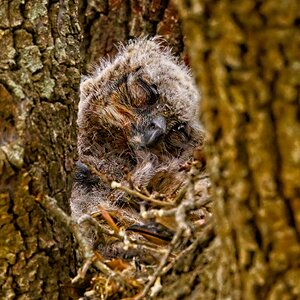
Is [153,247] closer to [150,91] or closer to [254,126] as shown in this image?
[254,126]

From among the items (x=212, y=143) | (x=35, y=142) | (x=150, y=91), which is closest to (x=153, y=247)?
(x=35, y=142)

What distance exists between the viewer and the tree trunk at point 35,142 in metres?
1.68

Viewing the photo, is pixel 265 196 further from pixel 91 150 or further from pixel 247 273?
pixel 91 150

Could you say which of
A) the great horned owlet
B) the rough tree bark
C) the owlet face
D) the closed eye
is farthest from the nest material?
the closed eye

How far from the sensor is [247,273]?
1057 mm

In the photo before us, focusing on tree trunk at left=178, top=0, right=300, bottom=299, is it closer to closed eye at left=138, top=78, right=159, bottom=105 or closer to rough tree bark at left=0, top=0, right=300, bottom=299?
rough tree bark at left=0, top=0, right=300, bottom=299

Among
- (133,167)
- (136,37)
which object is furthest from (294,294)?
(136,37)

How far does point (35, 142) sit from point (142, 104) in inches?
49.2

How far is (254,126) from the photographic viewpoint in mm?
947

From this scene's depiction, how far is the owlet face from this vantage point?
2.87m

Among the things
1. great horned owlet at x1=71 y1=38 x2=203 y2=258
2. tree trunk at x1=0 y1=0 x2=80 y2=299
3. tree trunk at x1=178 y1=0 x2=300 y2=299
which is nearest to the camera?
tree trunk at x1=178 y1=0 x2=300 y2=299

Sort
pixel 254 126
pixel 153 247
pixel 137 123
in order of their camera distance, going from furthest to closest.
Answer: pixel 137 123 → pixel 153 247 → pixel 254 126

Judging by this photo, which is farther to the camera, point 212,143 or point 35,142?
point 35,142

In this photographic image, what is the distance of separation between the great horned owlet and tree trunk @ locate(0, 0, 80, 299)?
86 cm
